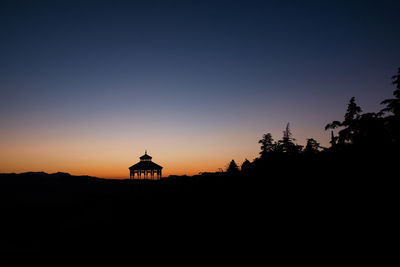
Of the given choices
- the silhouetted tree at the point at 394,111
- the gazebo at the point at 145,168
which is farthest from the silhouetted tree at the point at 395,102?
the gazebo at the point at 145,168

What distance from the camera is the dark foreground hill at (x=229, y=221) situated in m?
7.20

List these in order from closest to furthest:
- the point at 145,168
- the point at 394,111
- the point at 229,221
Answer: the point at 229,221, the point at 394,111, the point at 145,168

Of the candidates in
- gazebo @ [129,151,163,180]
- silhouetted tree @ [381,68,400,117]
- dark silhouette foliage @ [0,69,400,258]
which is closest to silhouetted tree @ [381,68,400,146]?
silhouetted tree @ [381,68,400,117]

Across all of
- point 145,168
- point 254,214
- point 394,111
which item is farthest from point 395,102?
point 145,168

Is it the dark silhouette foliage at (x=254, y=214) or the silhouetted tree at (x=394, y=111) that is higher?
the silhouetted tree at (x=394, y=111)

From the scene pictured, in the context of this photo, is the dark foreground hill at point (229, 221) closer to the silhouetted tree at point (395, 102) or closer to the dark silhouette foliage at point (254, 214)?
the dark silhouette foliage at point (254, 214)

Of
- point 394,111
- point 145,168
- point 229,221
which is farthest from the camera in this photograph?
point 145,168

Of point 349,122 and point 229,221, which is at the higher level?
point 349,122

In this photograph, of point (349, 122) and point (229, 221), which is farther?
point (349, 122)

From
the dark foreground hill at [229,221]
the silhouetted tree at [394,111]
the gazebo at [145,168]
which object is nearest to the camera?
the dark foreground hill at [229,221]

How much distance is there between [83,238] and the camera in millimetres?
10125

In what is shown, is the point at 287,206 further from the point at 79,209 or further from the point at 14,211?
the point at 14,211

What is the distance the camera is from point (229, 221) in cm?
907

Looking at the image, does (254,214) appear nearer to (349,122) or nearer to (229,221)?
(229,221)
